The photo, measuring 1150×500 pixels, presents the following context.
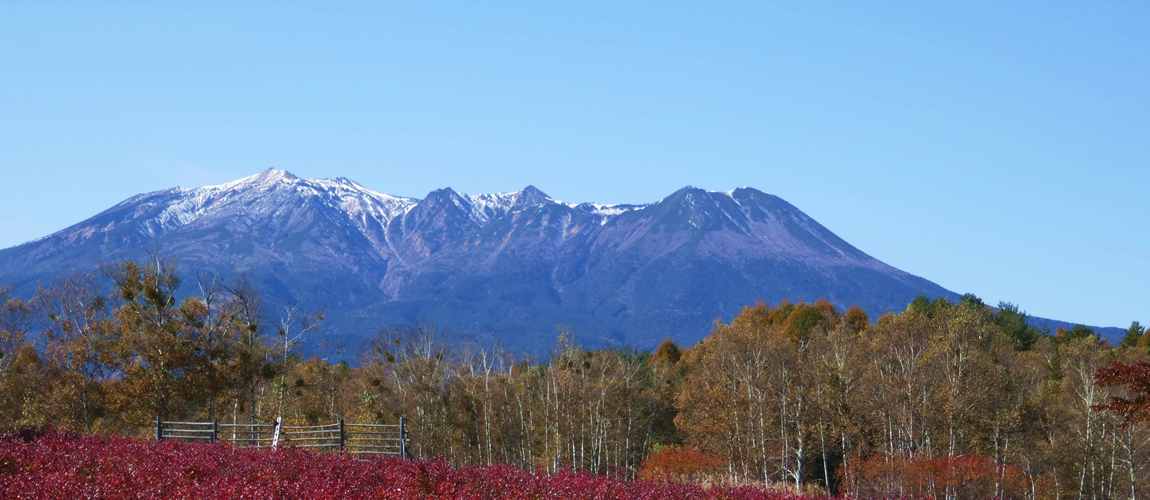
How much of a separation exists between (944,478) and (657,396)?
27.5 metres

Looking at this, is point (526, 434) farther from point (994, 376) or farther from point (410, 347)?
point (994, 376)

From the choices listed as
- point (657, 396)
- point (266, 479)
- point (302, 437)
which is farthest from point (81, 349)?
point (657, 396)

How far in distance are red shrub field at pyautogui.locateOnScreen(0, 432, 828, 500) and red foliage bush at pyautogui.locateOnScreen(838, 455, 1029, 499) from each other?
112ft

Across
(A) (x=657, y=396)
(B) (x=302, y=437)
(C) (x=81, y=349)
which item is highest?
(C) (x=81, y=349)

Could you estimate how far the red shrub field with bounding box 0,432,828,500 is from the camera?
39.9 feet

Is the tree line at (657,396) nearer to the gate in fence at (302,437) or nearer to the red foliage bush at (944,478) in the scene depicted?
the red foliage bush at (944,478)

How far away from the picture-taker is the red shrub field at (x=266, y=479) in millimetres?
12156

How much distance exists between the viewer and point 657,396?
72500 mm

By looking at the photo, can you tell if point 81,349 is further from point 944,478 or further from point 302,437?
point 944,478

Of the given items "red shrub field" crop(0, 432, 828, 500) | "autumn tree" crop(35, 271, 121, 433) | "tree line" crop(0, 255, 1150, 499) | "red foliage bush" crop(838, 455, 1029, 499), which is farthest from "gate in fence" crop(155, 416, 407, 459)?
"red foliage bush" crop(838, 455, 1029, 499)

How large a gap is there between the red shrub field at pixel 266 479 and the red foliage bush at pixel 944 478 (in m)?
34.0

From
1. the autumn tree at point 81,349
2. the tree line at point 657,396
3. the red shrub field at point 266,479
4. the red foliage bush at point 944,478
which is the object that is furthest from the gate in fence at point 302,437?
the red foliage bush at point 944,478

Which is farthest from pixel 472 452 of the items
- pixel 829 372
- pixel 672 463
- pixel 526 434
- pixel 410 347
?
Answer: pixel 829 372

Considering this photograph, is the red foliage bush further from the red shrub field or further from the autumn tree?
the autumn tree
